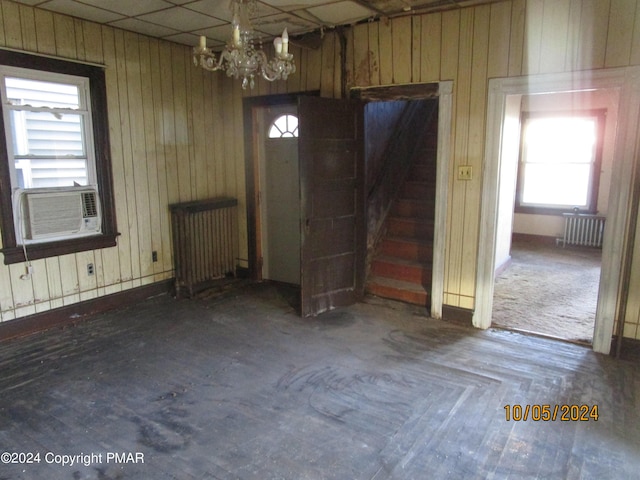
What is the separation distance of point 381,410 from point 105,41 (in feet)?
13.2

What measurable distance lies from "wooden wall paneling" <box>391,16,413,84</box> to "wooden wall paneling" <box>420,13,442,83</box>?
0.40 ft

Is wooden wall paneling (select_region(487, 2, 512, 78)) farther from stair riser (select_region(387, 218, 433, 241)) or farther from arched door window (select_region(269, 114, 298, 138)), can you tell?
arched door window (select_region(269, 114, 298, 138))

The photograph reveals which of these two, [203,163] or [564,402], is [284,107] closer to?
[203,163]

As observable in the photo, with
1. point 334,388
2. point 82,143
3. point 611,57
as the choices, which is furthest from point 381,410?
point 82,143

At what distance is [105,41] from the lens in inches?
165

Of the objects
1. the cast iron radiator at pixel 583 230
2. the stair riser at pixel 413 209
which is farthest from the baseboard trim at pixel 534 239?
the stair riser at pixel 413 209

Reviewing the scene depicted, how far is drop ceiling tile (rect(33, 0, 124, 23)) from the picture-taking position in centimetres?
359

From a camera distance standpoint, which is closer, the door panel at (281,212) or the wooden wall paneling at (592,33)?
the wooden wall paneling at (592,33)

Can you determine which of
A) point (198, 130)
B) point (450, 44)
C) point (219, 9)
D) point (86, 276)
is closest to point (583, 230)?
point (450, 44)

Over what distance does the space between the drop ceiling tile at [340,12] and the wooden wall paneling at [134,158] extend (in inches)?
74.0

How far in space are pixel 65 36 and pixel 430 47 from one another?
3.20m

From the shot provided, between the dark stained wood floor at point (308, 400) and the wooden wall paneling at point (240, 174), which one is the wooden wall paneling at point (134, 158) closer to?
the dark stained wood floor at point (308, 400)

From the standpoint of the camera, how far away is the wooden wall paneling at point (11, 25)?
3.50 m

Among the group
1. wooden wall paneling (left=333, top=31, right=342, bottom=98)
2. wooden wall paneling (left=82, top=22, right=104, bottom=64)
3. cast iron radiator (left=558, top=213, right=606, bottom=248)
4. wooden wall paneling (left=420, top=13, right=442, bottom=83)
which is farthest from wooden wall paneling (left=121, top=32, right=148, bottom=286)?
cast iron radiator (left=558, top=213, right=606, bottom=248)
